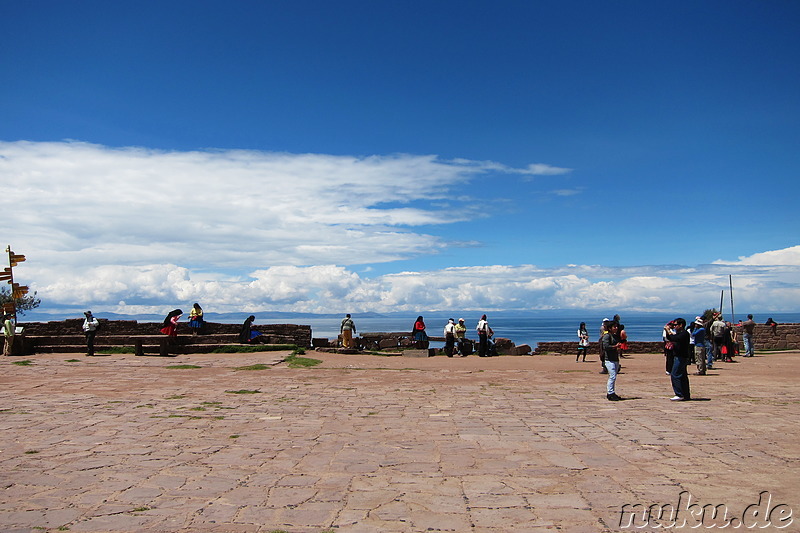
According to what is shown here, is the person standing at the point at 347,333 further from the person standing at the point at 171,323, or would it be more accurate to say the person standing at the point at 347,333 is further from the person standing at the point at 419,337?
the person standing at the point at 171,323

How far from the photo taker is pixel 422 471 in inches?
250

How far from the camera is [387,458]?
6.93 m

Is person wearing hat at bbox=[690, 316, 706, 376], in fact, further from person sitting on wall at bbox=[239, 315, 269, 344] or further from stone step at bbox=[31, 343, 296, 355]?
person sitting on wall at bbox=[239, 315, 269, 344]

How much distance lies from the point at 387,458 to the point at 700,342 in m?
12.3

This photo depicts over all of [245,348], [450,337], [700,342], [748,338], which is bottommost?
[245,348]

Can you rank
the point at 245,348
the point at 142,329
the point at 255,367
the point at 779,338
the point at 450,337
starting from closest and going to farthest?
1. the point at 255,367
2. the point at 245,348
3. the point at 450,337
4. the point at 142,329
5. the point at 779,338

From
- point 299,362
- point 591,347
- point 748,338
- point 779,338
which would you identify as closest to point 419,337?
point 591,347

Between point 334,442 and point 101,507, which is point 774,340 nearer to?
point 334,442

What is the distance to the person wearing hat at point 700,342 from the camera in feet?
51.4

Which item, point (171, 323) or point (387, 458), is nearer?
point (387, 458)

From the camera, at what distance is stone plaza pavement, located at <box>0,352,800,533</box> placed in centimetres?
491

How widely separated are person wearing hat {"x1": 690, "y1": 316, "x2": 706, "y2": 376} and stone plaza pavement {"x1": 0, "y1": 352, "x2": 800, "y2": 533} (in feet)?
6.28

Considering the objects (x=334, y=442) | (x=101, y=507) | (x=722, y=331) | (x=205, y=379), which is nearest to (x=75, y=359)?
(x=205, y=379)

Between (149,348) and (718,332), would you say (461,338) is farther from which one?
(149,348)
